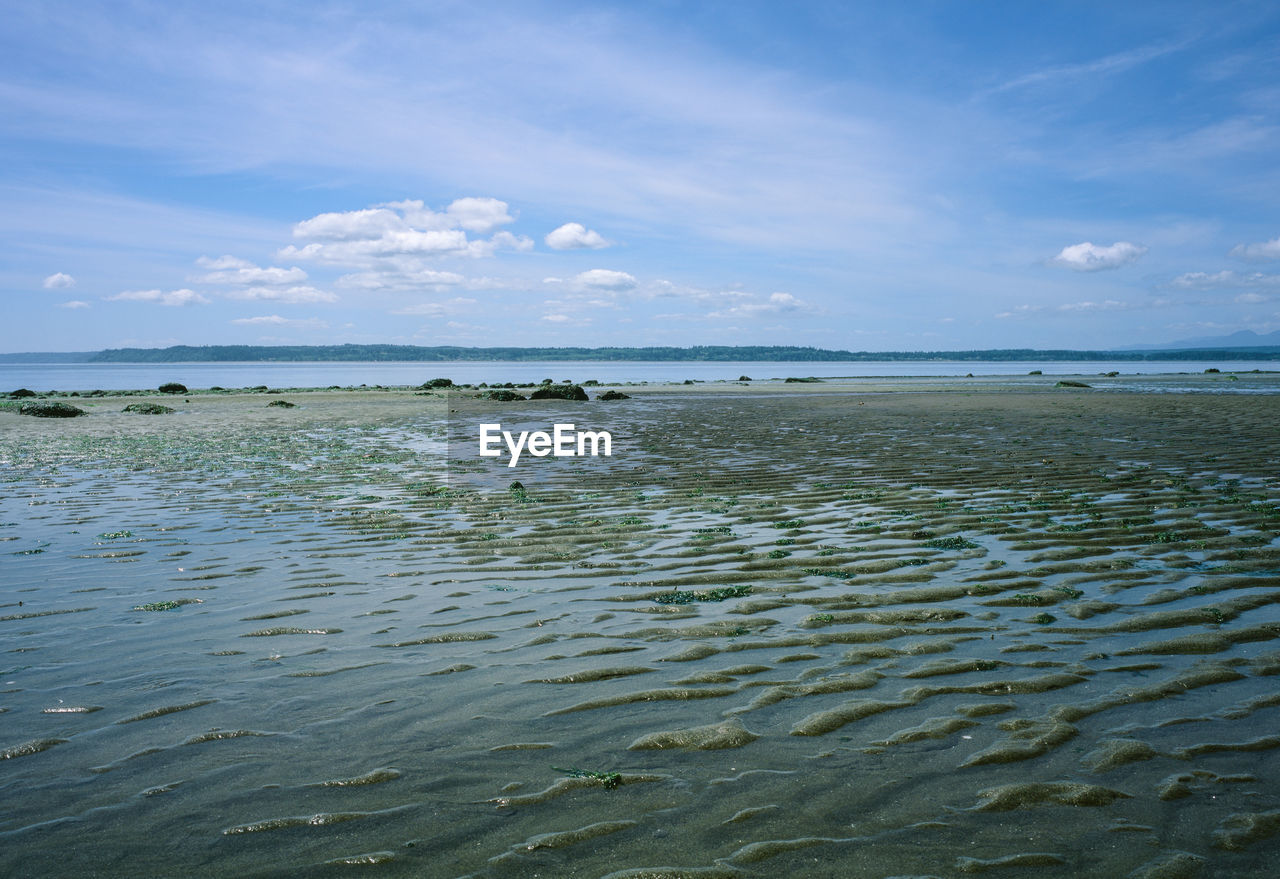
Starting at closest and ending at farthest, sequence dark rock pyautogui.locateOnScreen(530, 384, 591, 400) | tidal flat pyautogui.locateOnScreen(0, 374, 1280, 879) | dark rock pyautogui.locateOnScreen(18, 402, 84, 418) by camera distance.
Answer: tidal flat pyautogui.locateOnScreen(0, 374, 1280, 879)
dark rock pyautogui.locateOnScreen(18, 402, 84, 418)
dark rock pyautogui.locateOnScreen(530, 384, 591, 400)

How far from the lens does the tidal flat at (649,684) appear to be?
3.89 metres

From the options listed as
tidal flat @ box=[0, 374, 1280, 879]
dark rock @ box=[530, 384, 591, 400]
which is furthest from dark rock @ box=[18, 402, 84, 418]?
tidal flat @ box=[0, 374, 1280, 879]

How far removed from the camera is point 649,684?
19.2 feet

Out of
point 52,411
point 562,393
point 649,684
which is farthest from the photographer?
point 562,393

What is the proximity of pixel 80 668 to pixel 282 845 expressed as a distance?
3.55m

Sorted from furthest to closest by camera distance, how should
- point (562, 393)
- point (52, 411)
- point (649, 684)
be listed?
point (562, 393), point (52, 411), point (649, 684)

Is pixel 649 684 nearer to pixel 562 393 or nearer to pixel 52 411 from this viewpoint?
pixel 52 411

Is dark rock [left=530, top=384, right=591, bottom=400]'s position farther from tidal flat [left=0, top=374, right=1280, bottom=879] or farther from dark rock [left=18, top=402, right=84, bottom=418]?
tidal flat [left=0, top=374, right=1280, bottom=879]

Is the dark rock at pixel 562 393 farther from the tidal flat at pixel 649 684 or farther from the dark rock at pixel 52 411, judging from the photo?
the tidal flat at pixel 649 684

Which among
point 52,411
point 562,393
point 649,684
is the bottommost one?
point 649,684

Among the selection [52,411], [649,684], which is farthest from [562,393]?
[649,684]

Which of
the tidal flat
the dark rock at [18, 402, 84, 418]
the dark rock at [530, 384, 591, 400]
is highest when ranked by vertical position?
the dark rock at [530, 384, 591, 400]

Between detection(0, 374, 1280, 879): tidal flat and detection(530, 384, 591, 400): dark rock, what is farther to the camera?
detection(530, 384, 591, 400): dark rock

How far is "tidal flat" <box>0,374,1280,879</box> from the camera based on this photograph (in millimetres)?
3895
